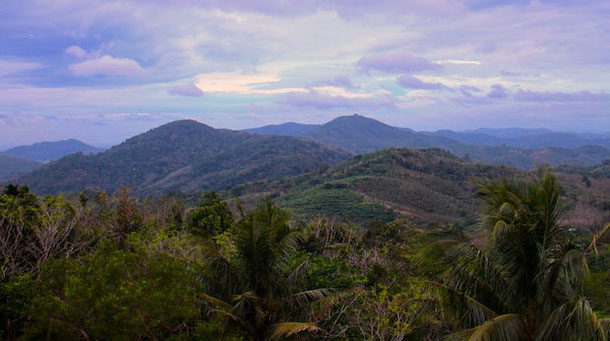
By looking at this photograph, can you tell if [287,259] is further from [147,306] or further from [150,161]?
[150,161]

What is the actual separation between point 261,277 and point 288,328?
4.07ft

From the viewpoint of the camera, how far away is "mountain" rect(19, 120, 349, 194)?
138m

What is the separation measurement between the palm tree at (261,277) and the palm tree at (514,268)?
108 inches

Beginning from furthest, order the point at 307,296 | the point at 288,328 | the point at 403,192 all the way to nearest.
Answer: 1. the point at 403,192
2. the point at 307,296
3. the point at 288,328

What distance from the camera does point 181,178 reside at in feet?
545

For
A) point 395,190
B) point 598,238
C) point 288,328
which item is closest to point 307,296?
point 288,328

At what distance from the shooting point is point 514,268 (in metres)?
7.60

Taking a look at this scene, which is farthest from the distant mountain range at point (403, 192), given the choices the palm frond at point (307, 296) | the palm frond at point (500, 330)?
the palm frond at point (500, 330)

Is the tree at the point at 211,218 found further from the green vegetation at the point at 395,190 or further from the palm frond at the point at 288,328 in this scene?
the green vegetation at the point at 395,190

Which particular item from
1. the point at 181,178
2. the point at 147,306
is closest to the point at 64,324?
the point at 147,306

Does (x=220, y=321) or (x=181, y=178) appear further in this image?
(x=181, y=178)

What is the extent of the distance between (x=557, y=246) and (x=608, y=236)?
803mm

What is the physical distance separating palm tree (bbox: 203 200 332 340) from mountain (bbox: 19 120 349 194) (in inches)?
4844

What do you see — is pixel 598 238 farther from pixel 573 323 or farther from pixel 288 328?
pixel 288 328
